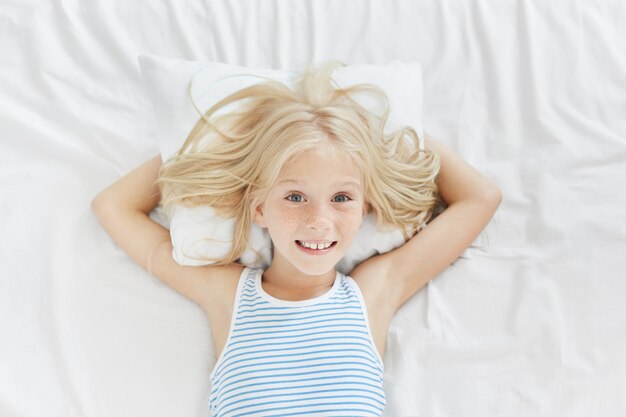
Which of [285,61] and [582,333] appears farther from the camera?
[285,61]

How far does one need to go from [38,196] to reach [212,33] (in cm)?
48

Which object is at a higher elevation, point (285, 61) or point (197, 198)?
point (285, 61)

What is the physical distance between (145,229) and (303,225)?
0.34 meters

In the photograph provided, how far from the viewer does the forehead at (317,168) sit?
1251 mm

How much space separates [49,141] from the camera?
157 centimetres

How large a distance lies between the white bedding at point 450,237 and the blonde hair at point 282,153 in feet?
0.50

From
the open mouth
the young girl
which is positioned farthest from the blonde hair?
the open mouth

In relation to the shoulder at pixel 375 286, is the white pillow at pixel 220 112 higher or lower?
higher

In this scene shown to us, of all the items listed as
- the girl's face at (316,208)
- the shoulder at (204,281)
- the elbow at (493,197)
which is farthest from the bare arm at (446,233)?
the shoulder at (204,281)

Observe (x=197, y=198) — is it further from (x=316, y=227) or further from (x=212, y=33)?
(x=212, y=33)

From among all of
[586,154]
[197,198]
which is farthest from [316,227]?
[586,154]

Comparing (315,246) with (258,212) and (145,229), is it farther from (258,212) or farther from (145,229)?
(145,229)

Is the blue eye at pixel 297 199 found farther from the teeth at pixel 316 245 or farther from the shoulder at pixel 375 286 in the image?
the shoulder at pixel 375 286

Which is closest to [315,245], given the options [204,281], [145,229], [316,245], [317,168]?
[316,245]
